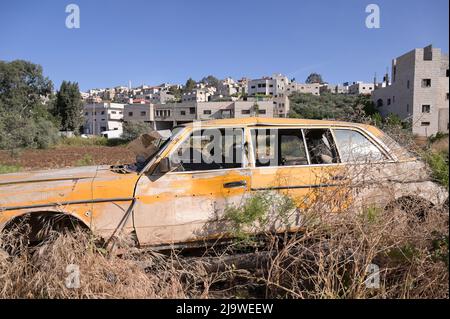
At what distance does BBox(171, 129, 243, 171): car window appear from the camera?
3.93m

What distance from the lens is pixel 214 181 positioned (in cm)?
363

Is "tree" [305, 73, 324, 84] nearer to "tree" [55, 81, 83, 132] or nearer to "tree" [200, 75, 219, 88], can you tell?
"tree" [200, 75, 219, 88]

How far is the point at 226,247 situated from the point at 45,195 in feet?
6.56

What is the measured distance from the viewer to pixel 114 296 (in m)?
2.77

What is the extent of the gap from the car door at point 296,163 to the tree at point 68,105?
222 ft

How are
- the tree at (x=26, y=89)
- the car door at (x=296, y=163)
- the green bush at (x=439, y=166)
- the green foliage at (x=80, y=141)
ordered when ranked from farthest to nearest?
the tree at (x=26, y=89) → the green foliage at (x=80, y=141) → the car door at (x=296, y=163) → the green bush at (x=439, y=166)

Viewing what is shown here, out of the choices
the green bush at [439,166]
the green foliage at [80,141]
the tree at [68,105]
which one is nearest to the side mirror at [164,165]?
the green bush at [439,166]

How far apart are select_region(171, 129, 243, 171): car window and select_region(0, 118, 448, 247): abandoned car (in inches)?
0.6

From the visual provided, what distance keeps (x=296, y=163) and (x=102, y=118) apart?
87.9m

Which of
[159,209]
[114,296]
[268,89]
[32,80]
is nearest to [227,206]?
[159,209]

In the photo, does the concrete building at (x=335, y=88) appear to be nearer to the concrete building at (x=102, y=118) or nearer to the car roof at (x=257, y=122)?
the concrete building at (x=102, y=118)

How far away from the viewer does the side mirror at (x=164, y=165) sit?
138 inches

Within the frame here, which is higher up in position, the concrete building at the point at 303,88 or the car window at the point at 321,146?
the concrete building at the point at 303,88

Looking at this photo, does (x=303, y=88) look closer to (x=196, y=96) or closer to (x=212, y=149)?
(x=196, y=96)
